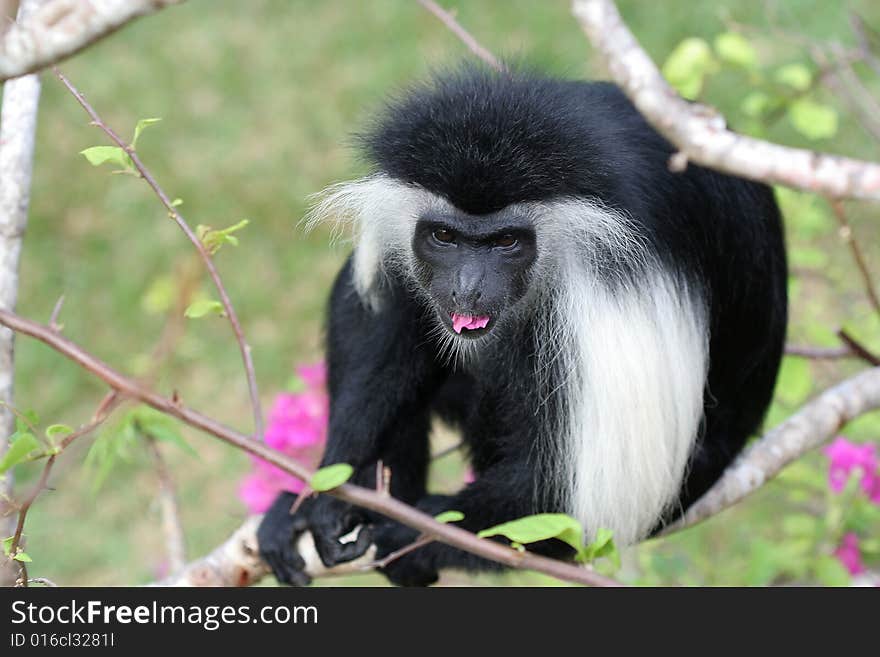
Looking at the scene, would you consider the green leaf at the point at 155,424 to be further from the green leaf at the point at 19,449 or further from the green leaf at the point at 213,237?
the green leaf at the point at 19,449

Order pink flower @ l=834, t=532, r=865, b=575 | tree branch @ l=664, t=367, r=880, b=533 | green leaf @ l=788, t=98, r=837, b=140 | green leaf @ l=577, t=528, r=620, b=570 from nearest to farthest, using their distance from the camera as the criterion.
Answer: green leaf @ l=577, t=528, r=620, b=570 < tree branch @ l=664, t=367, r=880, b=533 < green leaf @ l=788, t=98, r=837, b=140 < pink flower @ l=834, t=532, r=865, b=575

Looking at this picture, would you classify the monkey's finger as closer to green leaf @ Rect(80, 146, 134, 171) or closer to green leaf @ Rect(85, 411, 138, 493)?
green leaf @ Rect(85, 411, 138, 493)

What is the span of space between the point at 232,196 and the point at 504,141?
13.4 feet

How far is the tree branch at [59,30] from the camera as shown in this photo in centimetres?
135

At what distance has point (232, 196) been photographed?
628cm

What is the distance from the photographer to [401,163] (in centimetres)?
262

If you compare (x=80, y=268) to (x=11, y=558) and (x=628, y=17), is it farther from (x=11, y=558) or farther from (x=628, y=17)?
(x=11, y=558)

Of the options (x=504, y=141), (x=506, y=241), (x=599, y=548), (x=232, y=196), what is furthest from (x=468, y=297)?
(x=232, y=196)

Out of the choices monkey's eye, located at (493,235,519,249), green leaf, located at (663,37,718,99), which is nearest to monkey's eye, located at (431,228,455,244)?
monkey's eye, located at (493,235,519,249)

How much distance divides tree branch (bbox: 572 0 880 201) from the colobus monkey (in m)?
1.12

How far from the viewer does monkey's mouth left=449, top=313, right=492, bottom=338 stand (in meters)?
2.52

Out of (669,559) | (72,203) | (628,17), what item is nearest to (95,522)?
(72,203)

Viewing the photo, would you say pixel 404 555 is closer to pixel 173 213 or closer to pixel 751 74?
pixel 173 213

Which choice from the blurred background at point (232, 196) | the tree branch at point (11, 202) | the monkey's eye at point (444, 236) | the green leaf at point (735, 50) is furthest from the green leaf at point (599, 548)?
the blurred background at point (232, 196)
